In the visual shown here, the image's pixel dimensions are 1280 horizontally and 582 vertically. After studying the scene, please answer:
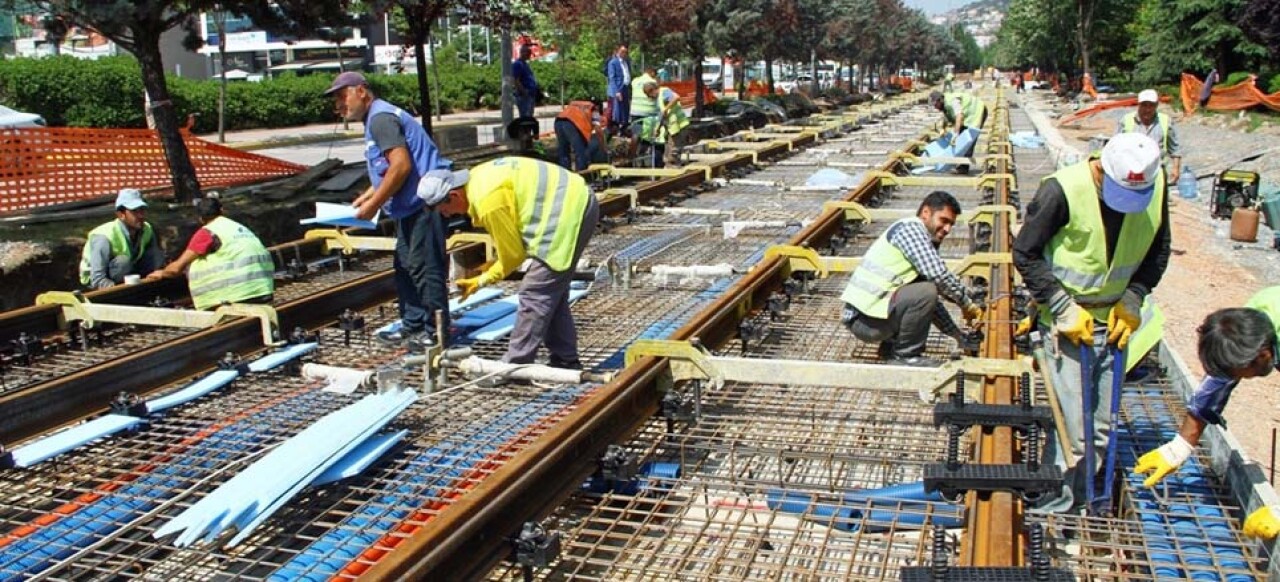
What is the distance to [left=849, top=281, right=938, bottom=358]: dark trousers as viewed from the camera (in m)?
5.38

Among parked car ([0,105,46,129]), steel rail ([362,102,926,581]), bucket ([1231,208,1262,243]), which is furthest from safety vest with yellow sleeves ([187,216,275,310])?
bucket ([1231,208,1262,243])

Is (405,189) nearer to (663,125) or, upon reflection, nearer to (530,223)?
(530,223)

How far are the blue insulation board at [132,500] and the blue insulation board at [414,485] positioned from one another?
0.71 m

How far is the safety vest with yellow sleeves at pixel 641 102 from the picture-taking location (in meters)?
14.1

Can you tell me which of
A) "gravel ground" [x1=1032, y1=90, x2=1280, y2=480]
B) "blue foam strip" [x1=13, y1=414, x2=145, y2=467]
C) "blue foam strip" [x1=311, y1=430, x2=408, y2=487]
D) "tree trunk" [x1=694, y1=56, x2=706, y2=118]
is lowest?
"gravel ground" [x1=1032, y1=90, x2=1280, y2=480]

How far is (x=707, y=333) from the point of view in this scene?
5316 millimetres

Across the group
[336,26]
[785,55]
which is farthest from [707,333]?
[785,55]

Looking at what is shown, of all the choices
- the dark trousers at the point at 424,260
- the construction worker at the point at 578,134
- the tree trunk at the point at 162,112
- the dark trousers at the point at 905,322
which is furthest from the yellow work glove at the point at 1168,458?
the construction worker at the point at 578,134

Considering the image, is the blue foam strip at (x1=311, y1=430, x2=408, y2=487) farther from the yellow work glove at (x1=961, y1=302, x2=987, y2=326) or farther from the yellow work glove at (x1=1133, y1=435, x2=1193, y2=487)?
the yellow work glove at (x1=961, y1=302, x2=987, y2=326)

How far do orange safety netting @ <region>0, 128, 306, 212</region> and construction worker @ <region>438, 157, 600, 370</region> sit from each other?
7374mm

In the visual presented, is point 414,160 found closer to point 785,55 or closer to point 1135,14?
point 785,55

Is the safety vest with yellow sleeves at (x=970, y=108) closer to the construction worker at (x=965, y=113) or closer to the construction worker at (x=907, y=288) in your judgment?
the construction worker at (x=965, y=113)

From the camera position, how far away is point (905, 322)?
545 centimetres

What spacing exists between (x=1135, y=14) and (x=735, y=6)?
A: 124 feet
